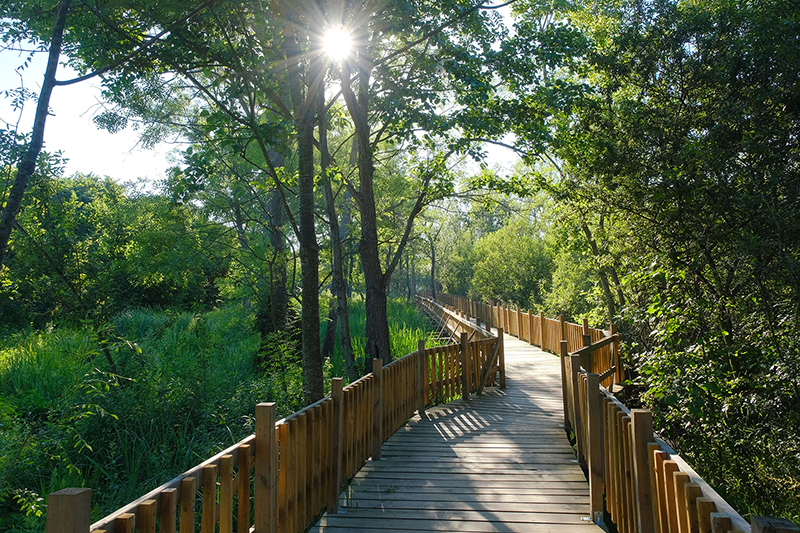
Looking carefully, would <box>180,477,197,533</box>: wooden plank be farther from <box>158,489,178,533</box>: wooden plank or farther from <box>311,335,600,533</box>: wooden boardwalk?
<box>311,335,600,533</box>: wooden boardwalk

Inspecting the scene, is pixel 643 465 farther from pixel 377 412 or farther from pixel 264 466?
pixel 377 412

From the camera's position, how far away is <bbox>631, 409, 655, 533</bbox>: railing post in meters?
3.61

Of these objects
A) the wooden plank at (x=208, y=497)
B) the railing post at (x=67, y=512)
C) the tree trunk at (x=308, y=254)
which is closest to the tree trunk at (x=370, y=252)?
the tree trunk at (x=308, y=254)

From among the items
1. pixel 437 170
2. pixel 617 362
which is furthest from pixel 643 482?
pixel 437 170

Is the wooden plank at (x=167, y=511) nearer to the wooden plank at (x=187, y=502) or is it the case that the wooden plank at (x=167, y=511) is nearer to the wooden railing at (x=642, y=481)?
the wooden plank at (x=187, y=502)

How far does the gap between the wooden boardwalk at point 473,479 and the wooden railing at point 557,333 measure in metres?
1.80

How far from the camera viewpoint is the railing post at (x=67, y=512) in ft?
6.59

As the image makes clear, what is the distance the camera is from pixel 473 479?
584cm

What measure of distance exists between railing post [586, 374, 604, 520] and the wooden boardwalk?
18 cm

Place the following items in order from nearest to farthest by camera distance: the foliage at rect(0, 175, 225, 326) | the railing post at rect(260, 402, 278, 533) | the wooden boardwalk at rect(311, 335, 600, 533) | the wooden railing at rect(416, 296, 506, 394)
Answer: the railing post at rect(260, 402, 278, 533), the wooden boardwalk at rect(311, 335, 600, 533), the foliage at rect(0, 175, 225, 326), the wooden railing at rect(416, 296, 506, 394)

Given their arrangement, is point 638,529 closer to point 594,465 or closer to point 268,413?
point 594,465

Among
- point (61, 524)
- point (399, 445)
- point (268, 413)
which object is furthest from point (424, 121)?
point (61, 524)

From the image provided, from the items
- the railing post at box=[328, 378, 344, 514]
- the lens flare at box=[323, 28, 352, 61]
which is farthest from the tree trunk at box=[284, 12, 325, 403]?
the railing post at box=[328, 378, 344, 514]

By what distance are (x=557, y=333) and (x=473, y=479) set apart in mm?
11587
